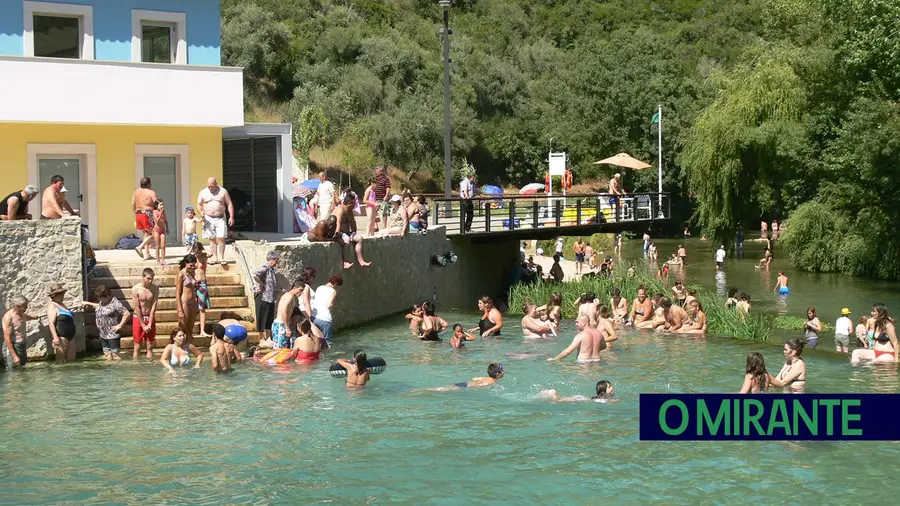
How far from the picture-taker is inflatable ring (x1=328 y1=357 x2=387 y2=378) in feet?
53.7

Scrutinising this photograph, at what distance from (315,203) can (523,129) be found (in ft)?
147

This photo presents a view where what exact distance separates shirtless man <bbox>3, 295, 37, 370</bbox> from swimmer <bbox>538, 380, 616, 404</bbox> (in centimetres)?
835

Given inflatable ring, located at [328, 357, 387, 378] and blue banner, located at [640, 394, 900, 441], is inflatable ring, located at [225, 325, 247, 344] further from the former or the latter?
blue banner, located at [640, 394, 900, 441]

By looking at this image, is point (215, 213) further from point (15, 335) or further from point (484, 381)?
point (484, 381)

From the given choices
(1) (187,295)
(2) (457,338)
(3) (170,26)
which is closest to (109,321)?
(1) (187,295)

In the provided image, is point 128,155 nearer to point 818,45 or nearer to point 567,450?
point 567,450

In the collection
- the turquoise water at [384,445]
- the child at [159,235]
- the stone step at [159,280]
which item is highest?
the child at [159,235]

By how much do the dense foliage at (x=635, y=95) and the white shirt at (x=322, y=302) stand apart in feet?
71.3

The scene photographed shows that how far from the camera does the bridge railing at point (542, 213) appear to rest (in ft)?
98.6

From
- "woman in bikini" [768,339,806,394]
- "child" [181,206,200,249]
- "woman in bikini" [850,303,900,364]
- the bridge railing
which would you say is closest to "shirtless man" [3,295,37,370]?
"child" [181,206,200,249]

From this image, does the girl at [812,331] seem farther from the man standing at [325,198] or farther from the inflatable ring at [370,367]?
the man standing at [325,198]

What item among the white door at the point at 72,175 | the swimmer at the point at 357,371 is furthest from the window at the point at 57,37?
the swimmer at the point at 357,371

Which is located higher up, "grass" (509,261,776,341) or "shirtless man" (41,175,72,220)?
"shirtless man" (41,175,72,220)

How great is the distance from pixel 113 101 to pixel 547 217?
1510 centimetres
